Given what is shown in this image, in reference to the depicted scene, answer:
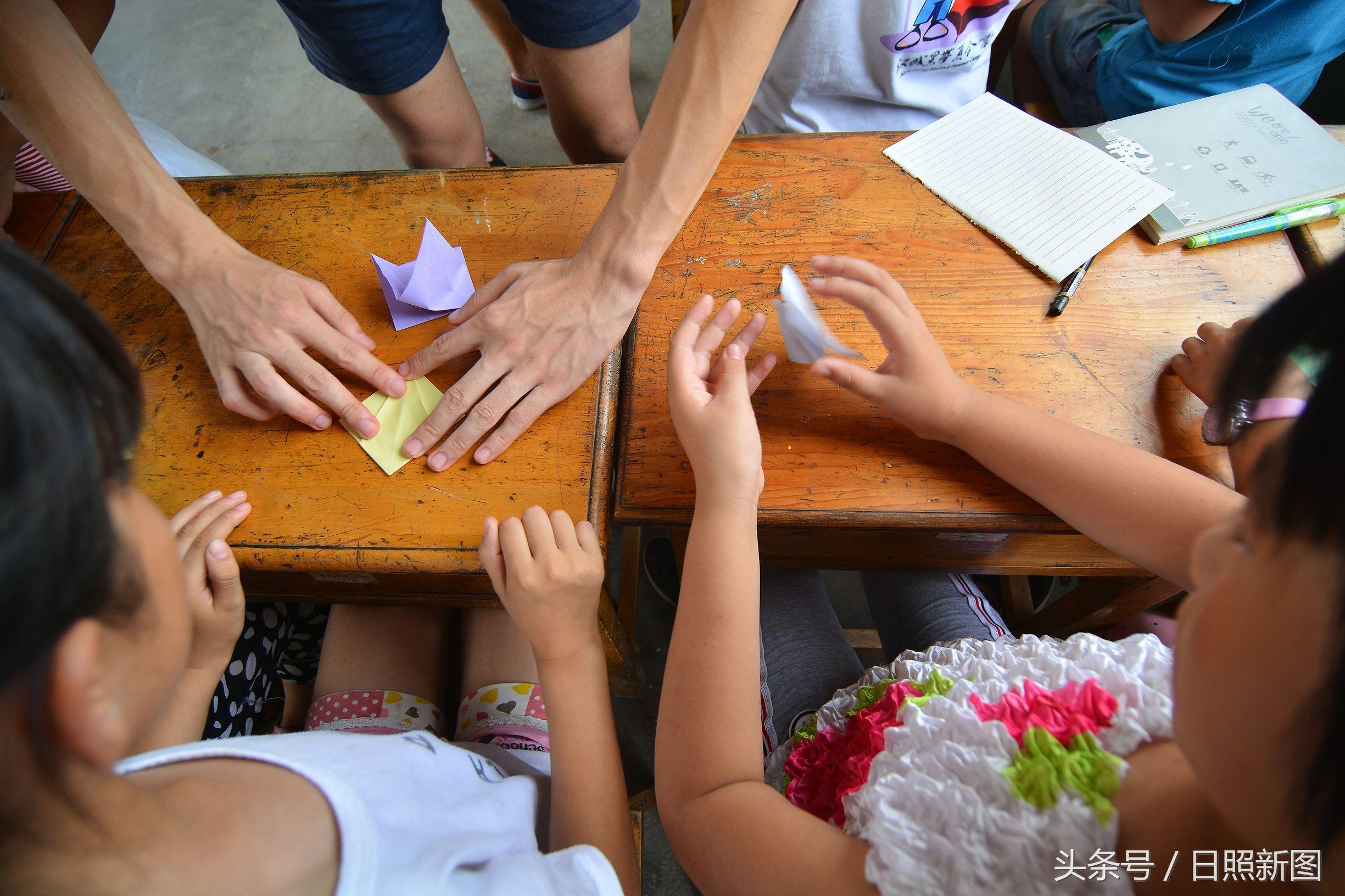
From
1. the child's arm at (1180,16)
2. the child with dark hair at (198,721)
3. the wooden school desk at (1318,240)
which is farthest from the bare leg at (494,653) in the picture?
the child's arm at (1180,16)

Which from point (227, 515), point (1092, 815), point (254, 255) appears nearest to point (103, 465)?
point (227, 515)

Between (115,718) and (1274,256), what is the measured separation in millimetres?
1290

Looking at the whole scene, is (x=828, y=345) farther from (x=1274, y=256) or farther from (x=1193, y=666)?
(x=1274, y=256)

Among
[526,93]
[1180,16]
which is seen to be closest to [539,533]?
[1180,16]

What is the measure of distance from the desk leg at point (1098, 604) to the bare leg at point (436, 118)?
57.0 inches

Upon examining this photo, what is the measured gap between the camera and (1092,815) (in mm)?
537

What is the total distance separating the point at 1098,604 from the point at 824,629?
1.55 ft

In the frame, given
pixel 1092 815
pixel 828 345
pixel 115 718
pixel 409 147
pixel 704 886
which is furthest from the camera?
pixel 409 147

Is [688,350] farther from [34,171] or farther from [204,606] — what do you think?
[34,171]

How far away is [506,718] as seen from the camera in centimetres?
89

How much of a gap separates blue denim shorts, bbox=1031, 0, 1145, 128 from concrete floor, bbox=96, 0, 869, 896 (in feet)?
4.06

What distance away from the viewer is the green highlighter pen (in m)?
0.87

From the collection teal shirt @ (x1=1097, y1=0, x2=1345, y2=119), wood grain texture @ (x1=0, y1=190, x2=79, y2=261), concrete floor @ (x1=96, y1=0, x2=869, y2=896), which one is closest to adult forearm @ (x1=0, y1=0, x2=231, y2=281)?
wood grain texture @ (x1=0, y1=190, x2=79, y2=261)

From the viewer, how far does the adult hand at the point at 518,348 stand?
2.55 ft
